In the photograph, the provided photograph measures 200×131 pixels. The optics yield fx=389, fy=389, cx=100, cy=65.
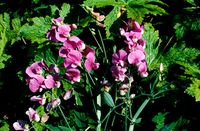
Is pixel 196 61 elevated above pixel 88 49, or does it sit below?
below

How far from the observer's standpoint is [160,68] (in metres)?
1.56

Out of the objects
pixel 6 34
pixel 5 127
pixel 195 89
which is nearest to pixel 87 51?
pixel 195 89

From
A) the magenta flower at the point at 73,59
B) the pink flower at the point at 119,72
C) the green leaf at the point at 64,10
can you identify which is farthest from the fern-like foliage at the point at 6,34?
the pink flower at the point at 119,72

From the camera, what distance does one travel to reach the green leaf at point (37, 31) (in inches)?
69.0

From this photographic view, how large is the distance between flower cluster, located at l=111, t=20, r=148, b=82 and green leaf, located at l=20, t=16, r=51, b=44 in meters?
0.41

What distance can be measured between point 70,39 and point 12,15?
0.88 meters

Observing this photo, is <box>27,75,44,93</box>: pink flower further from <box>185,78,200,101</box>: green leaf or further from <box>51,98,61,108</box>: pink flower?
<box>185,78,200,101</box>: green leaf

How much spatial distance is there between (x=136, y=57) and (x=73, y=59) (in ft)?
0.80

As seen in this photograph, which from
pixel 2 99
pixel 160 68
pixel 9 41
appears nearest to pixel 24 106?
pixel 2 99

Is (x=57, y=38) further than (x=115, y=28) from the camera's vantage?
No

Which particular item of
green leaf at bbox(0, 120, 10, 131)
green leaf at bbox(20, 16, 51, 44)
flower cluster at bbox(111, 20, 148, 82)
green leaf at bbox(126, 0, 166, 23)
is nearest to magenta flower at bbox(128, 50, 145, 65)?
flower cluster at bbox(111, 20, 148, 82)

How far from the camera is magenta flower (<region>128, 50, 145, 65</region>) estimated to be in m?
1.49

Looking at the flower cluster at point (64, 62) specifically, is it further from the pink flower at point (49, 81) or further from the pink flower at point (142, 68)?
the pink flower at point (142, 68)

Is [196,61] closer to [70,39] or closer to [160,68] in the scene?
[160,68]
